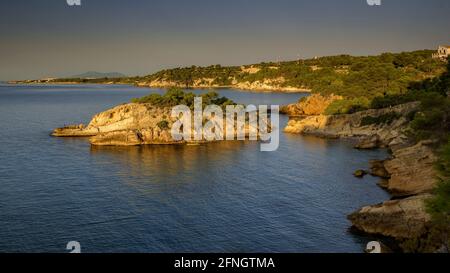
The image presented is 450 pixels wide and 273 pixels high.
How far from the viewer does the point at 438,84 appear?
212ft

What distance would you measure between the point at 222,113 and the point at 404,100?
978 inches

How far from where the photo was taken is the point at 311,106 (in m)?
92.8

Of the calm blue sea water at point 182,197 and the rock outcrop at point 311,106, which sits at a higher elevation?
the rock outcrop at point 311,106

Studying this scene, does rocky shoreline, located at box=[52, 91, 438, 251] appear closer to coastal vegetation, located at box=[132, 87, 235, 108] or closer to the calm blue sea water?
the calm blue sea water

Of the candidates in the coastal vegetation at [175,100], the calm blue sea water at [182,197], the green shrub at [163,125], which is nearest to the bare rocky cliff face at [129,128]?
the green shrub at [163,125]

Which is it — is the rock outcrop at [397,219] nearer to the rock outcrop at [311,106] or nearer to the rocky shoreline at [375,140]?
the rocky shoreline at [375,140]

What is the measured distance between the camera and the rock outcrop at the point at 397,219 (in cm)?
2660

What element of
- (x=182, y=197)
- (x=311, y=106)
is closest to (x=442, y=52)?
(x=311, y=106)

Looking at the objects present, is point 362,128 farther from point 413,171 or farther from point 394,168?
point 413,171

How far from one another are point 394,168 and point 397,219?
41.9ft
